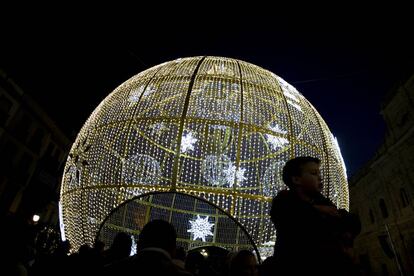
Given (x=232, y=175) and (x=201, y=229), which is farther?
(x=201, y=229)

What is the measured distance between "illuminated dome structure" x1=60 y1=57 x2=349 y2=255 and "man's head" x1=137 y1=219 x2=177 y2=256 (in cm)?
121

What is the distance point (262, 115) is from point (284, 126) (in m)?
0.33

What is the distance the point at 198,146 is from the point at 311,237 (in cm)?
228

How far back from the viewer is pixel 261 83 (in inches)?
146

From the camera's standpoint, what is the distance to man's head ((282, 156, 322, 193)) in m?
1.61
